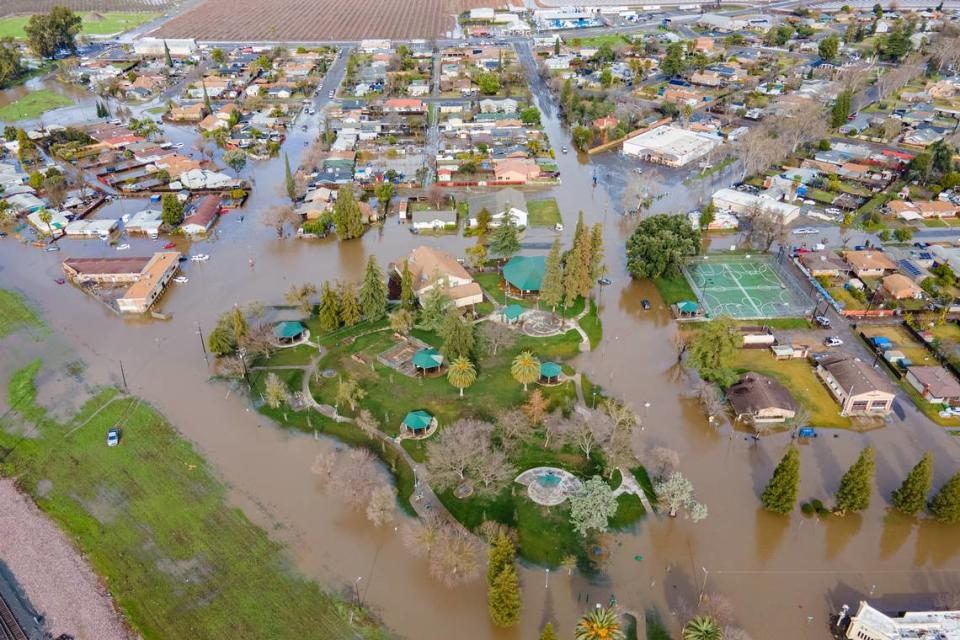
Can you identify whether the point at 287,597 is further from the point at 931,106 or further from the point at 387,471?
the point at 931,106

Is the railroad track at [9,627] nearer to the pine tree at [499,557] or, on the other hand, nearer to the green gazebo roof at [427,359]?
the pine tree at [499,557]

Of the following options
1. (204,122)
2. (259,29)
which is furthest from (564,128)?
(259,29)

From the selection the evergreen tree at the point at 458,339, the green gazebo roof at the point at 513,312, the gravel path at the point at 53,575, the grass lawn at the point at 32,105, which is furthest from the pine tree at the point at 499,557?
the grass lawn at the point at 32,105

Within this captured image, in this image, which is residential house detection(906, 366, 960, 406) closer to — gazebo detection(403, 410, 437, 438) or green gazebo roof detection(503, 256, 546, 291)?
green gazebo roof detection(503, 256, 546, 291)

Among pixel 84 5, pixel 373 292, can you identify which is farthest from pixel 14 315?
pixel 84 5

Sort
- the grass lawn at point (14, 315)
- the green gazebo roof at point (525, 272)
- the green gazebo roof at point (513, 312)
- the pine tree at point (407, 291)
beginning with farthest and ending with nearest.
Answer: the green gazebo roof at point (525, 272)
the grass lawn at point (14, 315)
the green gazebo roof at point (513, 312)
the pine tree at point (407, 291)

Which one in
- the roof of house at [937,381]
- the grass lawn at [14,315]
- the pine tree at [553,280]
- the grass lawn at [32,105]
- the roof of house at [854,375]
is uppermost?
the pine tree at [553,280]
